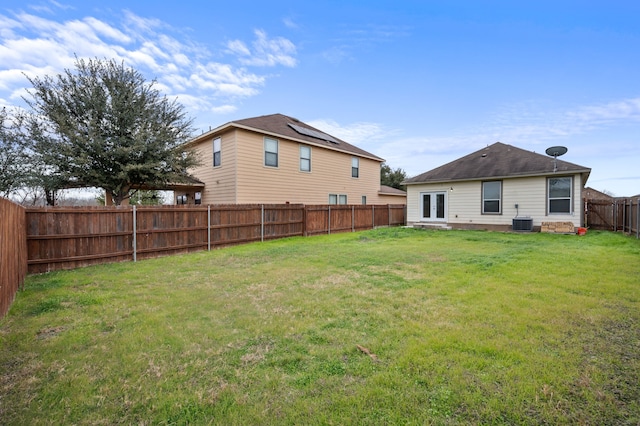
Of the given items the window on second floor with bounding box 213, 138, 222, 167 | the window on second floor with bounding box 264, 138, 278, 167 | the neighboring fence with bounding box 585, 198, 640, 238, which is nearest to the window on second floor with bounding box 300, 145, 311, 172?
the window on second floor with bounding box 264, 138, 278, 167

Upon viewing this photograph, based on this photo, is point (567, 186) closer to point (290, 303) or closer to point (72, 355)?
point (290, 303)

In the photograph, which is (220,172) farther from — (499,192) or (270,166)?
(499,192)

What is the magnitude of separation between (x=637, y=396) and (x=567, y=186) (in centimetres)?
1383

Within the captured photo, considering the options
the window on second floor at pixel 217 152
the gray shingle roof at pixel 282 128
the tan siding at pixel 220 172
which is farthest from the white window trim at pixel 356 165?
the window on second floor at pixel 217 152

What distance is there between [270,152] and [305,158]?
241 cm

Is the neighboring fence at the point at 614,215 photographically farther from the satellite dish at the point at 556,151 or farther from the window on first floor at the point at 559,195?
the satellite dish at the point at 556,151

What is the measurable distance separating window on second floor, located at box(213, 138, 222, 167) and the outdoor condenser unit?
46.7 feet

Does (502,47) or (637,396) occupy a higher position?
(502,47)

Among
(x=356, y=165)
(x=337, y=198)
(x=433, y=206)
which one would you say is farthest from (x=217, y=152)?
(x=433, y=206)

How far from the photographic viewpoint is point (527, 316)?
360 cm

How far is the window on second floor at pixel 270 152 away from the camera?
577 inches

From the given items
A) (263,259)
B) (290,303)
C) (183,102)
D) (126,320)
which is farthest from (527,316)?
(183,102)

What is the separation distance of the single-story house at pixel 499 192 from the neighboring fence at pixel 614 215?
144 centimetres

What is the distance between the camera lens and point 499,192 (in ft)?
47.4
